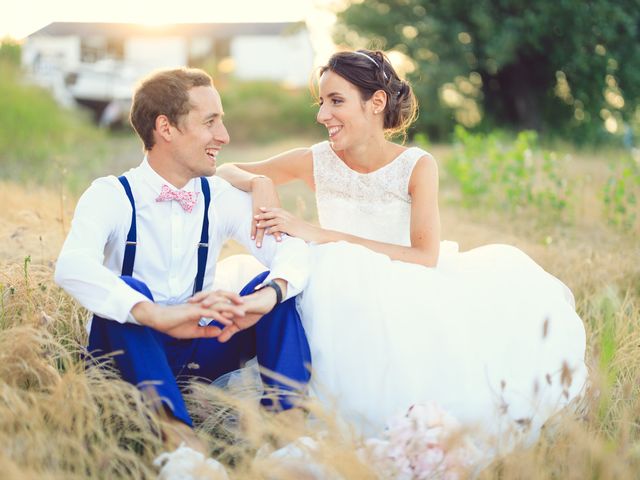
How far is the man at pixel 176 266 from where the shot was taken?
9.26 ft

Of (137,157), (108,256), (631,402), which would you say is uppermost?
(108,256)

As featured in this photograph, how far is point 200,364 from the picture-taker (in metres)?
3.27

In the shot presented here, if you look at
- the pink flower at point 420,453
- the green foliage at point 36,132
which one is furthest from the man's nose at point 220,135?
the green foliage at point 36,132

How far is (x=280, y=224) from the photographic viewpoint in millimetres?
3396

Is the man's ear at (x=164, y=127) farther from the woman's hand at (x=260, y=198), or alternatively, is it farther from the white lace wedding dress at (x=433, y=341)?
the white lace wedding dress at (x=433, y=341)

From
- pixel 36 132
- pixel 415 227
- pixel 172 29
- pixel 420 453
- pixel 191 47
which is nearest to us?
pixel 420 453

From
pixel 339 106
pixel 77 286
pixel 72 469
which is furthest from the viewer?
pixel 339 106

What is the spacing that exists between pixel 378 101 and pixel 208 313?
5.59ft

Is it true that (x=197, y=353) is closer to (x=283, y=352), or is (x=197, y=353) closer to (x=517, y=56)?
(x=283, y=352)

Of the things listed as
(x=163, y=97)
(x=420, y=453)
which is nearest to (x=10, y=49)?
(x=163, y=97)

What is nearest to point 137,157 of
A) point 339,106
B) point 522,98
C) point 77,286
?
point 522,98

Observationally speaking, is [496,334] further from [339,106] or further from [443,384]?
[339,106]

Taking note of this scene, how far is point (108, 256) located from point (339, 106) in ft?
4.58

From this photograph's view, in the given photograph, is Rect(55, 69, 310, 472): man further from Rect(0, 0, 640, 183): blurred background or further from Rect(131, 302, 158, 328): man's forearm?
Rect(0, 0, 640, 183): blurred background
